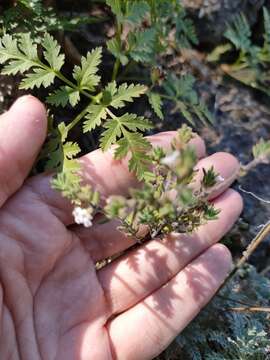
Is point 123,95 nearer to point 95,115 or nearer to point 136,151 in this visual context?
point 95,115

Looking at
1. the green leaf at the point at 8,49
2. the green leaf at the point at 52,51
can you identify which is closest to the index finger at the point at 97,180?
the green leaf at the point at 52,51

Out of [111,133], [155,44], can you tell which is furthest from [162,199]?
[155,44]

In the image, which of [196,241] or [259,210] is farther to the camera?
[259,210]

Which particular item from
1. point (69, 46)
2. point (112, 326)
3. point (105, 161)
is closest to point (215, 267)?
point (112, 326)

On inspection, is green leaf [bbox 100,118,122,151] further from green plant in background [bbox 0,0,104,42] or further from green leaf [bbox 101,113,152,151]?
green plant in background [bbox 0,0,104,42]

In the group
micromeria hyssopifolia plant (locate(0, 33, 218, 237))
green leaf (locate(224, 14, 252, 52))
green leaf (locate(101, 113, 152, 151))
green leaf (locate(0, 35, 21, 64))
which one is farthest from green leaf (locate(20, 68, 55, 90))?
green leaf (locate(224, 14, 252, 52))

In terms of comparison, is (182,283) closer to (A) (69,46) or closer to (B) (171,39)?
(A) (69,46)

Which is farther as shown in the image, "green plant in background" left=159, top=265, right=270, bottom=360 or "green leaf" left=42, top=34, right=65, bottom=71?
"green plant in background" left=159, top=265, right=270, bottom=360

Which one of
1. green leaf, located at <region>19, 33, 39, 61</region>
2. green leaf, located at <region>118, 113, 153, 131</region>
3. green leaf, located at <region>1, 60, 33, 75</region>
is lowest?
green leaf, located at <region>118, 113, 153, 131</region>
